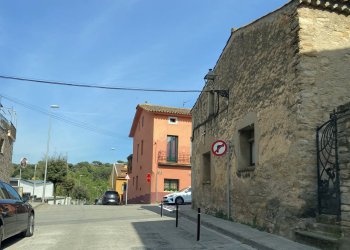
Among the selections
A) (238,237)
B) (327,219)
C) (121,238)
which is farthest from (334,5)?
(121,238)

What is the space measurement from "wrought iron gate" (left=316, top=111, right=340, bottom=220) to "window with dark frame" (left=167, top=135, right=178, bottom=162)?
28514mm

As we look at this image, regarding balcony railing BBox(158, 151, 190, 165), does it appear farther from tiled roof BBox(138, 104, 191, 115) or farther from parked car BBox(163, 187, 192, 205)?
parked car BBox(163, 187, 192, 205)

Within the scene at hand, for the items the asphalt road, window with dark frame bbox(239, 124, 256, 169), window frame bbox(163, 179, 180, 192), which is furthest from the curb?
window frame bbox(163, 179, 180, 192)

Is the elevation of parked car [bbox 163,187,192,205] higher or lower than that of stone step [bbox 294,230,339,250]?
higher

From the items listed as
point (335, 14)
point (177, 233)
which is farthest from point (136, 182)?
point (335, 14)

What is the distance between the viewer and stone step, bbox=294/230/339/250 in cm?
840

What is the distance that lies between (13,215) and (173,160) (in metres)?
28.9

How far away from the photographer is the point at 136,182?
45125mm

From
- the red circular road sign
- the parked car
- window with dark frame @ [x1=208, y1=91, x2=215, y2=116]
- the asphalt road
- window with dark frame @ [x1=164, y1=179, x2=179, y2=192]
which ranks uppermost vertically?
window with dark frame @ [x1=208, y1=91, x2=215, y2=116]

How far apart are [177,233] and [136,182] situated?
108 ft

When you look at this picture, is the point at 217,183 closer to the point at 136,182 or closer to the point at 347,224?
the point at 347,224

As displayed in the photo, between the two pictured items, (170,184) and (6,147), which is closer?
(6,147)

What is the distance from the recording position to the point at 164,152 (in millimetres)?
38219

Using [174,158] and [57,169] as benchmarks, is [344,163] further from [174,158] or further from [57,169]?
[57,169]
